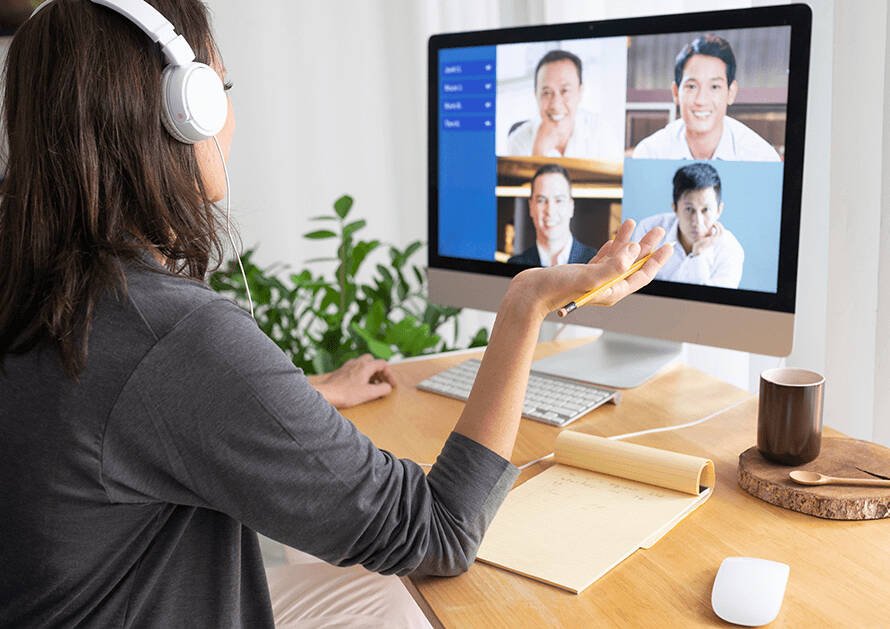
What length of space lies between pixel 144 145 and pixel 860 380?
1.18 m

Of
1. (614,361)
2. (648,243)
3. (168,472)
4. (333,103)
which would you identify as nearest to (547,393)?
(614,361)

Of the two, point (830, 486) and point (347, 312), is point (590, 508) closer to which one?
point (830, 486)

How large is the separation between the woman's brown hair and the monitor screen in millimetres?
665

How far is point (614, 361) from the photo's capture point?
139 centimetres

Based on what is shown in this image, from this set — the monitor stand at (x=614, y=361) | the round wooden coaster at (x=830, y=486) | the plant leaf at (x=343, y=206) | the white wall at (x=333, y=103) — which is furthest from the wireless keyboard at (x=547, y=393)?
the white wall at (x=333, y=103)

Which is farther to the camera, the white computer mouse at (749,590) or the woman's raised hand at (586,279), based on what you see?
the woman's raised hand at (586,279)

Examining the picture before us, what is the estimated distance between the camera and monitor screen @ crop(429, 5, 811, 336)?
1085 millimetres

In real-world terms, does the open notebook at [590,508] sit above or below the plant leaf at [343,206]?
below

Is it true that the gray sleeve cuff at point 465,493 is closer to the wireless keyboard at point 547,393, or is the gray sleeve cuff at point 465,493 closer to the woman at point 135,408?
the woman at point 135,408

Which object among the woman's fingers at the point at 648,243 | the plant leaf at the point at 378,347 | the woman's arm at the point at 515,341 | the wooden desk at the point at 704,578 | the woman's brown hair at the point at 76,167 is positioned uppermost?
the woman's brown hair at the point at 76,167

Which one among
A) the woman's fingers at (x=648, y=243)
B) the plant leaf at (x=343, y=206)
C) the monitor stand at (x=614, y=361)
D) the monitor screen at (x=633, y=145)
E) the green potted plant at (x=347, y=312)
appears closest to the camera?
the woman's fingers at (x=648, y=243)

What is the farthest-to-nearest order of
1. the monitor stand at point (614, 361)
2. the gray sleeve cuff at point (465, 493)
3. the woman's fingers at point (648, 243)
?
the monitor stand at point (614, 361), the woman's fingers at point (648, 243), the gray sleeve cuff at point (465, 493)

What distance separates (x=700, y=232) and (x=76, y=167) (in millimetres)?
772

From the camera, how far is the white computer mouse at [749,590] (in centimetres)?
71
